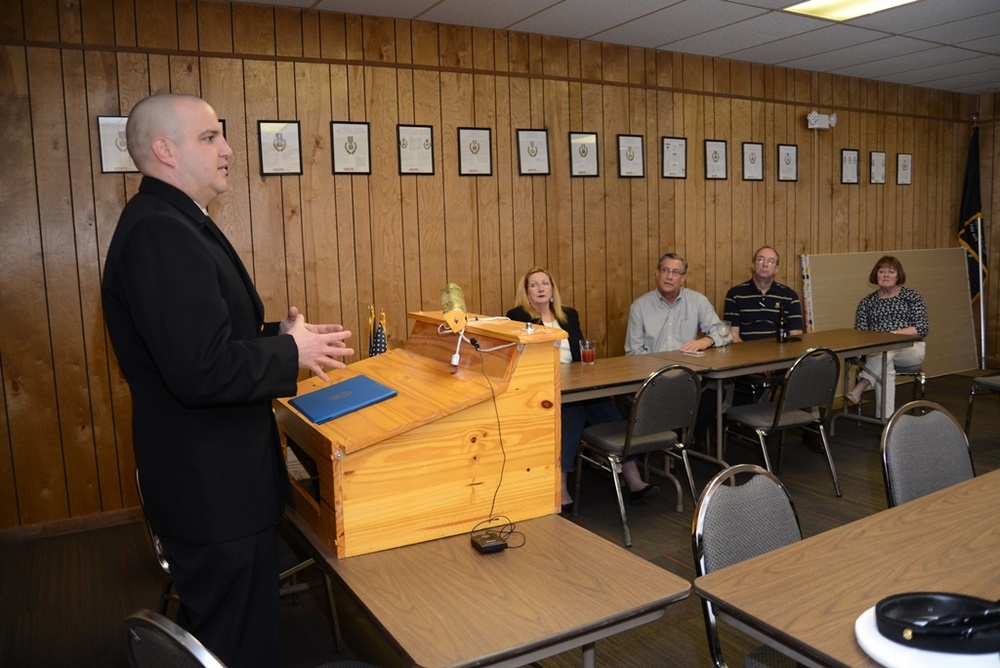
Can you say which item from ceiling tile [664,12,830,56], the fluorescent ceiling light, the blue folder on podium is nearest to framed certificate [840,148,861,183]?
ceiling tile [664,12,830,56]

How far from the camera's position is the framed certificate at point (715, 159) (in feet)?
20.5

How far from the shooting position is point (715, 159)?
20.7ft

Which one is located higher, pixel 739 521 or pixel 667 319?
pixel 667 319

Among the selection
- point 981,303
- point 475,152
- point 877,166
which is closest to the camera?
point 475,152

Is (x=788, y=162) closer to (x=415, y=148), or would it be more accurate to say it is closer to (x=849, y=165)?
(x=849, y=165)

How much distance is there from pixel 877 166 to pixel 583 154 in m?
3.66

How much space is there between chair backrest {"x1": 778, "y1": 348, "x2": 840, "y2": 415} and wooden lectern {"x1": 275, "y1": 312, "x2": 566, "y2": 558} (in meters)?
2.57

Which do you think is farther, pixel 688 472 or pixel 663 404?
pixel 688 472

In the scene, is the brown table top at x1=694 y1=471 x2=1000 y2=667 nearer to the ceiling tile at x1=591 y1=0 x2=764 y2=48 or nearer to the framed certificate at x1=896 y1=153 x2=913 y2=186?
the ceiling tile at x1=591 y1=0 x2=764 y2=48

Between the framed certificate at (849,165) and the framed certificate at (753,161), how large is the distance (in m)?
1.14

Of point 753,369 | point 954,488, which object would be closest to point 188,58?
point 753,369

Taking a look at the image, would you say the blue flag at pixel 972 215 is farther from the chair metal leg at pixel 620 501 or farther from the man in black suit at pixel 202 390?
the man in black suit at pixel 202 390

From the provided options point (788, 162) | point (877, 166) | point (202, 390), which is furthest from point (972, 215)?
point (202, 390)

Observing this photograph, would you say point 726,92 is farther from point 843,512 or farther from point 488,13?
point 843,512
